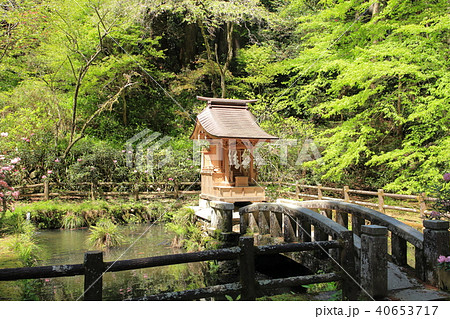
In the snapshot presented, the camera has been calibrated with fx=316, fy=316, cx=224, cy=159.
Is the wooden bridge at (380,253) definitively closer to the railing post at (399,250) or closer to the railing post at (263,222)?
the railing post at (399,250)

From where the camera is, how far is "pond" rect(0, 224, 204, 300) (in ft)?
18.6

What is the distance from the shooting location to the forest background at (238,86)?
8.62 metres

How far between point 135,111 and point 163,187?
657 centimetres

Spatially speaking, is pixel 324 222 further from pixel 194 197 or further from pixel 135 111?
pixel 135 111

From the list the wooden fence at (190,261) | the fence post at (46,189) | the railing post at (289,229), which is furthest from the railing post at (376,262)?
the fence post at (46,189)

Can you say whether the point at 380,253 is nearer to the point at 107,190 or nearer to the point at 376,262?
the point at 376,262

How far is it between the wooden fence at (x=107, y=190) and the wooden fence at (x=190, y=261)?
1066 centimetres

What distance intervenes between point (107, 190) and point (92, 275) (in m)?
12.2

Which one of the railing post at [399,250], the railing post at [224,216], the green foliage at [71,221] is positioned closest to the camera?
the railing post at [399,250]

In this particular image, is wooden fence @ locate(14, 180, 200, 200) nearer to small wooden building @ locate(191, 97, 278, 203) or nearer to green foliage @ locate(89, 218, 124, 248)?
small wooden building @ locate(191, 97, 278, 203)

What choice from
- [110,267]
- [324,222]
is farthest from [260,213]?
[110,267]

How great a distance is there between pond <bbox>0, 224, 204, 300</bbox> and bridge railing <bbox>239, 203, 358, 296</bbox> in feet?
5.81

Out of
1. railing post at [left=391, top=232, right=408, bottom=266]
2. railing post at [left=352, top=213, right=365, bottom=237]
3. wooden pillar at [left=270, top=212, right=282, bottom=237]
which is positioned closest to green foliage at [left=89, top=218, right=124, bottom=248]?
wooden pillar at [left=270, top=212, right=282, bottom=237]

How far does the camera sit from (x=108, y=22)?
1472 cm
